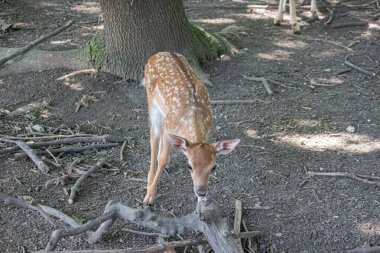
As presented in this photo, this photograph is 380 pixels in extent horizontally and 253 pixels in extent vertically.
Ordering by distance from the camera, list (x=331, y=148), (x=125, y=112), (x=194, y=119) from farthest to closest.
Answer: (x=125, y=112), (x=331, y=148), (x=194, y=119)

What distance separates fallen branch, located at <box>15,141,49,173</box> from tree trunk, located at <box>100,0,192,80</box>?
6.95 feet

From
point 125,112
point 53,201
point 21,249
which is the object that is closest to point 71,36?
point 125,112

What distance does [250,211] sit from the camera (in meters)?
4.90

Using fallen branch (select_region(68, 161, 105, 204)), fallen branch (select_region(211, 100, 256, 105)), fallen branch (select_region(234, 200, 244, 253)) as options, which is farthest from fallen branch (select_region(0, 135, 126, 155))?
fallen branch (select_region(234, 200, 244, 253))

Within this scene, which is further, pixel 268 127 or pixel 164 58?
pixel 268 127

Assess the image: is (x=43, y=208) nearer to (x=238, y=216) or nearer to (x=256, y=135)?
(x=238, y=216)

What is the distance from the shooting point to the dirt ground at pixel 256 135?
4703 millimetres

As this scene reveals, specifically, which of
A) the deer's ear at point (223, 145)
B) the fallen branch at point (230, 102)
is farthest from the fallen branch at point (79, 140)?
the deer's ear at point (223, 145)

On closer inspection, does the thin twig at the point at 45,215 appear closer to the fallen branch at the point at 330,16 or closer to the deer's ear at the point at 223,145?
the deer's ear at the point at 223,145

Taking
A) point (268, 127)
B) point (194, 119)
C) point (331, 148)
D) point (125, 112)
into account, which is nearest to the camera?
point (194, 119)

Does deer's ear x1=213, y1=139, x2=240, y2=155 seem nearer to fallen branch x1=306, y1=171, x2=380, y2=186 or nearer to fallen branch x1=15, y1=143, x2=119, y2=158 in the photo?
fallen branch x1=306, y1=171, x2=380, y2=186

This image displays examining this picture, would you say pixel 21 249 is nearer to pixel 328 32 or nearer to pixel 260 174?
pixel 260 174

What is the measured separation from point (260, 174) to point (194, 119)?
106cm

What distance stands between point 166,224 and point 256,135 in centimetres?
201
